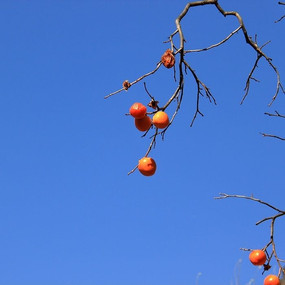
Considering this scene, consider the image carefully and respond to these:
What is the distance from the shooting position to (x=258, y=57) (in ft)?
10.4

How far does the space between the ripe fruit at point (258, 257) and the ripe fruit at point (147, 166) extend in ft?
2.48

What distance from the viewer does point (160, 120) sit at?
2680mm

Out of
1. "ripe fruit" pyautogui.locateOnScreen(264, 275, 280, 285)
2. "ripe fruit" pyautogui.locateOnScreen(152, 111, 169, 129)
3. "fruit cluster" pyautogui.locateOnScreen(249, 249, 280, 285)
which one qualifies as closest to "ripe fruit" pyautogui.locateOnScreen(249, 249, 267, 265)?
"fruit cluster" pyautogui.locateOnScreen(249, 249, 280, 285)

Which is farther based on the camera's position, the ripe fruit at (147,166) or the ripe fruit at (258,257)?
the ripe fruit at (258,257)

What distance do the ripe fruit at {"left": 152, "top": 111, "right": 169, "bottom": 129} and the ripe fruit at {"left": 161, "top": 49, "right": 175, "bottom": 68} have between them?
248mm

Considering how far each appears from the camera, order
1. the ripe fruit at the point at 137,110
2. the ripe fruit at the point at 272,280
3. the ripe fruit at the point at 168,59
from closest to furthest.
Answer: the ripe fruit at the point at 137,110
the ripe fruit at the point at 168,59
the ripe fruit at the point at 272,280

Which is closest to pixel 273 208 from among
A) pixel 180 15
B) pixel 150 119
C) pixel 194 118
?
pixel 194 118

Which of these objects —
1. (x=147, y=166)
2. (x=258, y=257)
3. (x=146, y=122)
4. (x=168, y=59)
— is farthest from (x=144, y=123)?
(x=258, y=257)

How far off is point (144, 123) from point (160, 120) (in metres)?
0.09

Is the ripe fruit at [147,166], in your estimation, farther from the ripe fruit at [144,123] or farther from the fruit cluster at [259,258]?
the fruit cluster at [259,258]

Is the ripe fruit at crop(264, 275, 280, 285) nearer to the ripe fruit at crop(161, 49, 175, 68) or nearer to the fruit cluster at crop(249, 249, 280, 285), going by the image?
the fruit cluster at crop(249, 249, 280, 285)

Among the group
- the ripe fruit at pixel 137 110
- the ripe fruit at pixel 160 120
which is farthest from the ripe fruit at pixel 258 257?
the ripe fruit at pixel 137 110

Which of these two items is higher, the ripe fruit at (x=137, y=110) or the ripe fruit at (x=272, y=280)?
the ripe fruit at (x=137, y=110)

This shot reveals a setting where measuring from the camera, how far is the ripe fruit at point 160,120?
2682 mm
